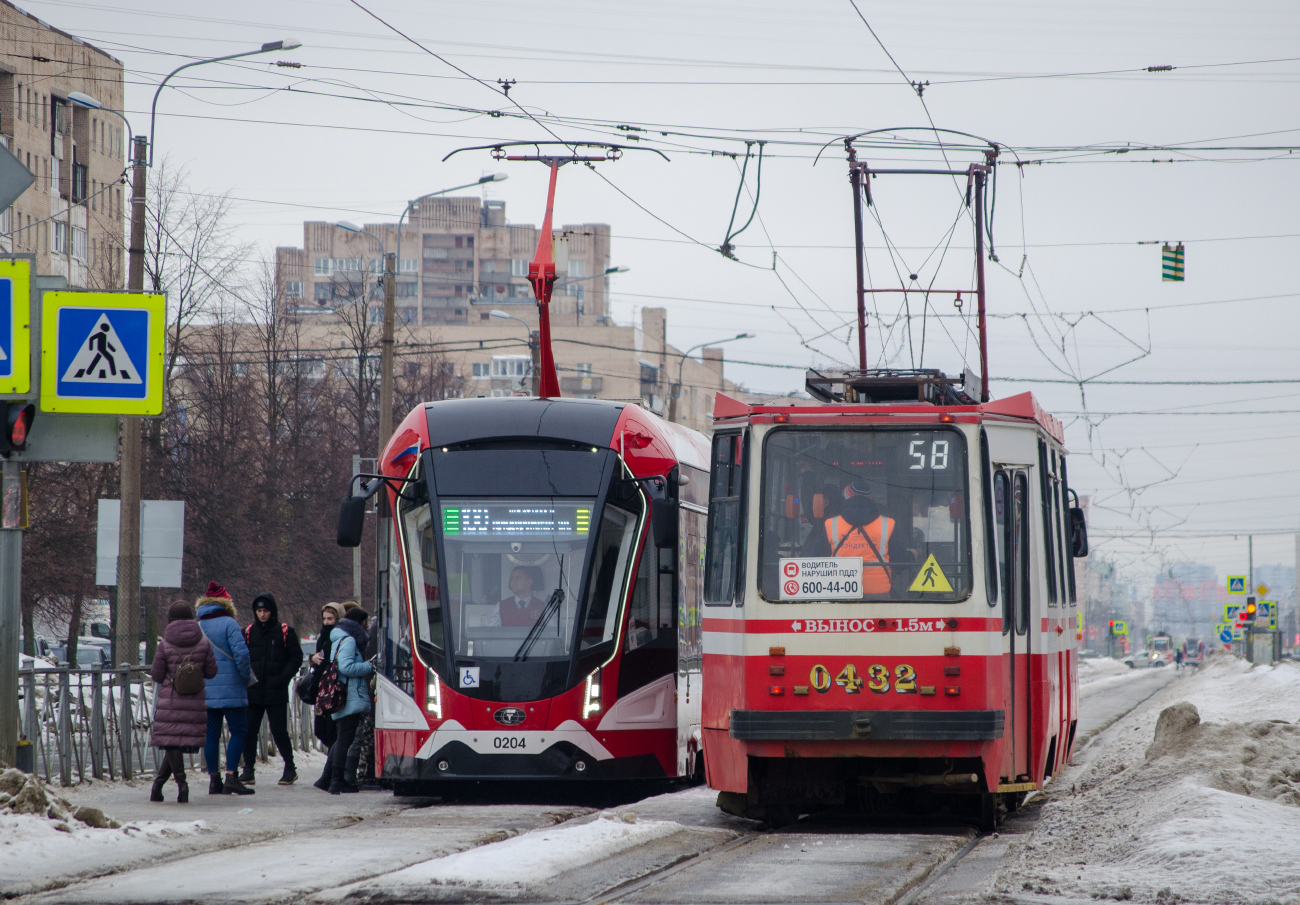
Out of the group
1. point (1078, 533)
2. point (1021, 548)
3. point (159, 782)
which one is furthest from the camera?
point (1078, 533)

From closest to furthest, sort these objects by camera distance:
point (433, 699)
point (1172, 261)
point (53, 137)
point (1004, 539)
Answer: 1. point (1004, 539)
2. point (433, 699)
3. point (1172, 261)
4. point (53, 137)

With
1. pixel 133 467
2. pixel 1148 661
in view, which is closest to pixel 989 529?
pixel 133 467

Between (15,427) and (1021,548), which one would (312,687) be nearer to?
(15,427)

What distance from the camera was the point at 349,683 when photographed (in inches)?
579

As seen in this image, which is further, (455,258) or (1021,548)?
(455,258)

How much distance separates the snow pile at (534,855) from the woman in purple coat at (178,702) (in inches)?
157

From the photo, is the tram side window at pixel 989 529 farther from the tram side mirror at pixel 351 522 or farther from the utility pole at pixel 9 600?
the utility pole at pixel 9 600

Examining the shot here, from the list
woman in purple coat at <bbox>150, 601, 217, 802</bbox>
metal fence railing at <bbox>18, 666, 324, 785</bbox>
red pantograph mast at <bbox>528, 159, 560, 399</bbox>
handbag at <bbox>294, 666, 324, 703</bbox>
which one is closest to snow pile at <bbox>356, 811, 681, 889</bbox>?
woman in purple coat at <bbox>150, 601, 217, 802</bbox>

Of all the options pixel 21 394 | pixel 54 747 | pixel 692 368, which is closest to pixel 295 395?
pixel 54 747

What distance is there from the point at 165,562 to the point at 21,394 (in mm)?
6258

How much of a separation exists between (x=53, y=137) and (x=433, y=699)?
51.8 meters

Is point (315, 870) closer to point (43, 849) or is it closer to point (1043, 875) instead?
point (43, 849)

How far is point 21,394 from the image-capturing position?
11.1 meters

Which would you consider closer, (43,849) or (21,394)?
(43,849)
